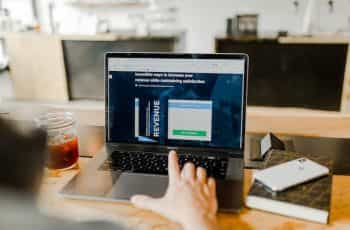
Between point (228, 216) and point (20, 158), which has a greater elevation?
point (20, 158)

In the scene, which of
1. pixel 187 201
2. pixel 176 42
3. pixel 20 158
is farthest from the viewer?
pixel 176 42

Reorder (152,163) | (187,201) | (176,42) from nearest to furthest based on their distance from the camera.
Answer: (187,201), (152,163), (176,42)

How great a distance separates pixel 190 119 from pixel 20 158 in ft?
2.27

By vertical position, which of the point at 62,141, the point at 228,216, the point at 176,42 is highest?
the point at 176,42

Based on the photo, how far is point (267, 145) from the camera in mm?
991

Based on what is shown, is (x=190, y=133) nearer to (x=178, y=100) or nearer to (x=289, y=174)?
(x=178, y=100)

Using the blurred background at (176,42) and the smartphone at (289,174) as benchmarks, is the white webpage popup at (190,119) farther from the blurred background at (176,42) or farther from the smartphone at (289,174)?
the blurred background at (176,42)

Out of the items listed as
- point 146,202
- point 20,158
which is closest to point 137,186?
point 146,202

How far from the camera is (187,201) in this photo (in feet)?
2.16

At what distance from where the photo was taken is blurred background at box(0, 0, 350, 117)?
3139 mm

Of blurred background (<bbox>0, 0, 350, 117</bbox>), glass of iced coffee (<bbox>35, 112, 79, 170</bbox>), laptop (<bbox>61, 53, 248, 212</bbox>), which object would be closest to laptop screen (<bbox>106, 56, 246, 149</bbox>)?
laptop (<bbox>61, 53, 248, 212</bbox>)

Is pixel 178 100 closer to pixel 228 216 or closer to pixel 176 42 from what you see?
pixel 228 216

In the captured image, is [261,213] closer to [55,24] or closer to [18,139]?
[18,139]

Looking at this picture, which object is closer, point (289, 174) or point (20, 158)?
point (20, 158)
